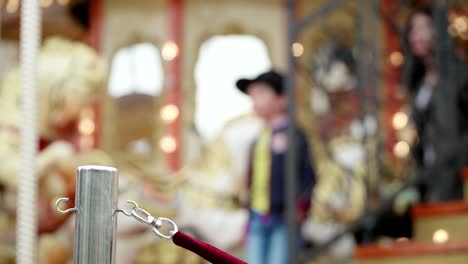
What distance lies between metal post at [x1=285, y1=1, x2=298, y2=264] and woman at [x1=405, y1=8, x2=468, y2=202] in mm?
454

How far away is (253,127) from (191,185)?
73 centimetres

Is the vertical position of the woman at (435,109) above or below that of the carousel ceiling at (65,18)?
below

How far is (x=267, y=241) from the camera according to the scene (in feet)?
15.6

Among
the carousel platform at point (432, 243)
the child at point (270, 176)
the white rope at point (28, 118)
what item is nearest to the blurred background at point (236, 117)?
the carousel platform at point (432, 243)

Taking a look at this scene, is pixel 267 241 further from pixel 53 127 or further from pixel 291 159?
pixel 53 127

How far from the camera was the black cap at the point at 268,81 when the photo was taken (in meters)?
5.22

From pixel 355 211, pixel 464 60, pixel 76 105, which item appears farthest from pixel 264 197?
pixel 464 60

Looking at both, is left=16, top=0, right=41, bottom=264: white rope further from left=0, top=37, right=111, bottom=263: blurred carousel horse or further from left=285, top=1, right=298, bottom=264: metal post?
left=0, top=37, right=111, bottom=263: blurred carousel horse

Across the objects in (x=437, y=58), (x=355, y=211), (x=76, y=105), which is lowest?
(x=355, y=211)

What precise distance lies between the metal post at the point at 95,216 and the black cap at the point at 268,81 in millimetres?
3579

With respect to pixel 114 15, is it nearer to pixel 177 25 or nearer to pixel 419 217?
pixel 177 25

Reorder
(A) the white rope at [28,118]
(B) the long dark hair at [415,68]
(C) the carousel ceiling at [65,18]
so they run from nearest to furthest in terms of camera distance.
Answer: (A) the white rope at [28,118] < (B) the long dark hair at [415,68] < (C) the carousel ceiling at [65,18]

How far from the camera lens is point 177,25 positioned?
715 cm

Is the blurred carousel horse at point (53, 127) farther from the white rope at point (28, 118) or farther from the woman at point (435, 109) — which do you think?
the white rope at point (28, 118)
